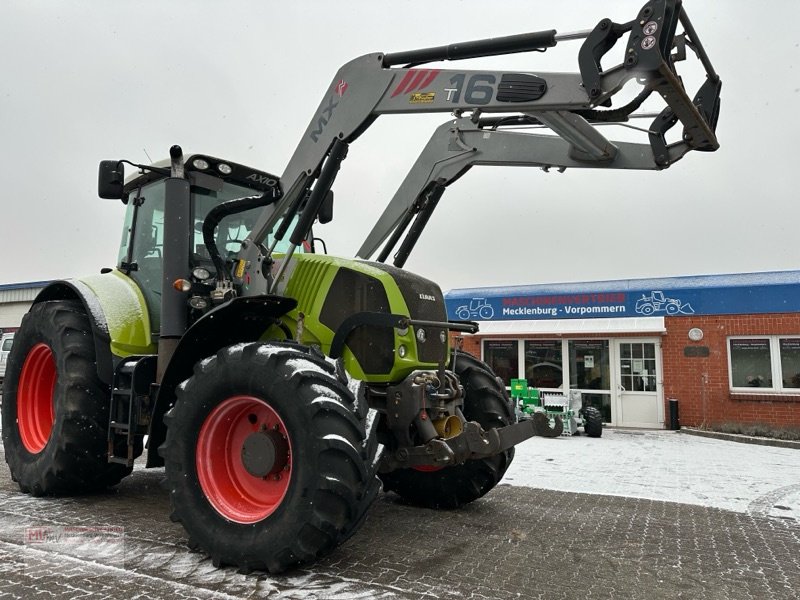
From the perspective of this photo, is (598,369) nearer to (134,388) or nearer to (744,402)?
(744,402)

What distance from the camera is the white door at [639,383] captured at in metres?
15.1

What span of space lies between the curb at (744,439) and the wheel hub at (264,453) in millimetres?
11435

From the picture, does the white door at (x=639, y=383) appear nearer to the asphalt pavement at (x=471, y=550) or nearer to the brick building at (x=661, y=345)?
the brick building at (x=661, y=345)

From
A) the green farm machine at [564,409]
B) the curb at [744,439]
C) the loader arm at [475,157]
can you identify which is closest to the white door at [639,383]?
the curb at [744,439]

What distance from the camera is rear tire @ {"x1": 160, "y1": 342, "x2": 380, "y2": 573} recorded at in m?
3.29

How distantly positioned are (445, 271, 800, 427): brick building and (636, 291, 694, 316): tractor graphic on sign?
2 centimetres

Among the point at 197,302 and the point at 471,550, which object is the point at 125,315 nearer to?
the point at 197,302

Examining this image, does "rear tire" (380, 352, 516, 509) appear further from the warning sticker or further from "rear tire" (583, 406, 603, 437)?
"rear tire" (583, 406, 603, 437)

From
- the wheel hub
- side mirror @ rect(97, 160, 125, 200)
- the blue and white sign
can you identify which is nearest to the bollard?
the blue and white sign

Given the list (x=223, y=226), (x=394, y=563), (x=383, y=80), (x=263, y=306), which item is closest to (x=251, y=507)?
(x=394, y=563)

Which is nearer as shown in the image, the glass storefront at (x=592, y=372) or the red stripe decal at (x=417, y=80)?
the red stripe decal at (x=417, y=80)

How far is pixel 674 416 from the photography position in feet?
47.8

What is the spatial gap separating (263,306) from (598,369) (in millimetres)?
13026

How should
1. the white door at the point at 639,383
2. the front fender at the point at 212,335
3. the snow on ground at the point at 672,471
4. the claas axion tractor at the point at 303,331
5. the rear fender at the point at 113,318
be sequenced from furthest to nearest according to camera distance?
the white door at the point at 639,383 → the snow on ground at the point at 672,471 → the rear fender at the point at 113,318 → the front fender at the point at 212,335 → the claas axion tractor at the point at 303,331
